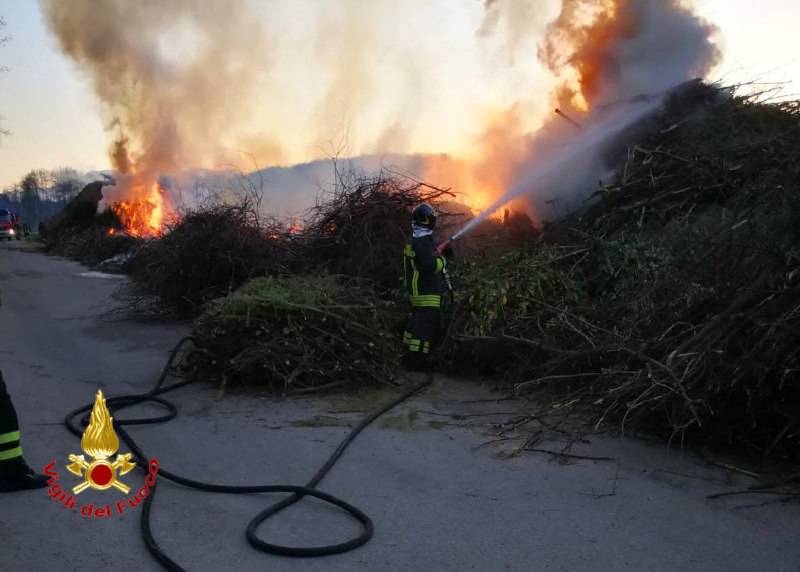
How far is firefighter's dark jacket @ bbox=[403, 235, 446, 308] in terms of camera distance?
6477 mm

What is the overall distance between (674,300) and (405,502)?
2.77m

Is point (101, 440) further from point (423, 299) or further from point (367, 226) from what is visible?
point (367, 226)

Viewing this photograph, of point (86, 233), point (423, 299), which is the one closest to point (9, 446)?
point (423, 299)

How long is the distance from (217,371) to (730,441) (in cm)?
413

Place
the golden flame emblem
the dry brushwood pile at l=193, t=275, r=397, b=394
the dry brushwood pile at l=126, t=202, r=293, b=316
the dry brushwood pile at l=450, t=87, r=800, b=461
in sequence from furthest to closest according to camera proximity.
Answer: the dry brushwood pile at l=126, t=202, r=293, b=316
the dry brushwood pile at l=193, t=275, r=397, b=394
the dry brushwood pile at l=450, t=87, r=800, b=461
the golden flame emblem

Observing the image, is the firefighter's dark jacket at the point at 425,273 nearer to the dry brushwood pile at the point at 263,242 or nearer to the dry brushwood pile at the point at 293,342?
the dry brushwood pile at the point at 293,342

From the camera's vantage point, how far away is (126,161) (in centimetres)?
2381

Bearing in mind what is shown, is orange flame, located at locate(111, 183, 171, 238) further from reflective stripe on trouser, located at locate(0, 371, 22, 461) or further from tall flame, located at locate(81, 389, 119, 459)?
reflective stripe on trouser, located at locate(0, 371, 22, 461)

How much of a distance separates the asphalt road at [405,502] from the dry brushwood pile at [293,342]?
26 centimetres

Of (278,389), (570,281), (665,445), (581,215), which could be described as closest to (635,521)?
(665,445)

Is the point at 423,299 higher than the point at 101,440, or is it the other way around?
the point at 423,299

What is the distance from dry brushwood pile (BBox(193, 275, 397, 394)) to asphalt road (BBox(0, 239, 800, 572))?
0.86 ft

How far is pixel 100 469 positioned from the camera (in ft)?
12.7

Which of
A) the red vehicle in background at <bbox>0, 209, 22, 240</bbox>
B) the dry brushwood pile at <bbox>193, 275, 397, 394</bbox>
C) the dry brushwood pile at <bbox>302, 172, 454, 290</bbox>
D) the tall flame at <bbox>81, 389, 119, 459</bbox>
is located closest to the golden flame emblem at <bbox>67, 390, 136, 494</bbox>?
the tall flame at <bbox>81, 389, 119, 459</bbox>
